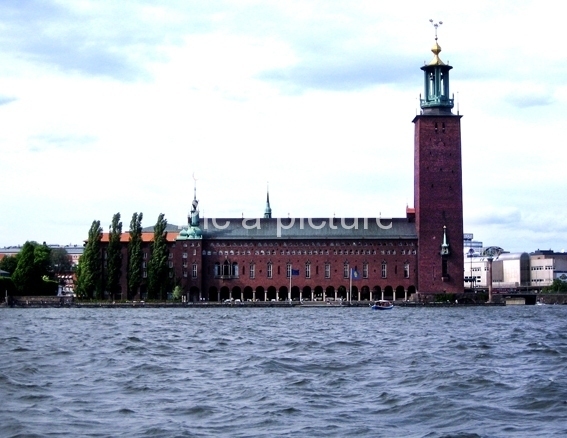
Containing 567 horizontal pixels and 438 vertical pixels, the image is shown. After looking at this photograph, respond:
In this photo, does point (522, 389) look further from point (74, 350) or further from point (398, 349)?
point (74, 350)

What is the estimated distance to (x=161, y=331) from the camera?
3453 centimetres

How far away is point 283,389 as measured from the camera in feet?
54.3

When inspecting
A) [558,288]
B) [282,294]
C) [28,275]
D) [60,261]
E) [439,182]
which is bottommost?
[282,294]

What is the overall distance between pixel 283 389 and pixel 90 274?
58.5 meters

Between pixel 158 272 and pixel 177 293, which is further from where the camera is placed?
pixel 177 293

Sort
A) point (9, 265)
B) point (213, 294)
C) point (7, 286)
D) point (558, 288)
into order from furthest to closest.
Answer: point (558, 288)
point (9, 265)
point (213, 294)
point (7, 286)

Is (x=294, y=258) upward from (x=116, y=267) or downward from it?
upward

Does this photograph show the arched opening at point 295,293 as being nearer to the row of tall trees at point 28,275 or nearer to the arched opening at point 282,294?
Result: the arched opening at point 282,294

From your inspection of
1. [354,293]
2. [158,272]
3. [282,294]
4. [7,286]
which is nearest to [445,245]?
[354,293]

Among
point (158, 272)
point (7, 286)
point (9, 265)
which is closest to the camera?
point (158, 272)

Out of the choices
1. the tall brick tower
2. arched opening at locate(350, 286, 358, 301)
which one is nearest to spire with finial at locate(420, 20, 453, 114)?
the tall brick tower

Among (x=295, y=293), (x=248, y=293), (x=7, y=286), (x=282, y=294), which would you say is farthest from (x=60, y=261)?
(x=7, y=286)

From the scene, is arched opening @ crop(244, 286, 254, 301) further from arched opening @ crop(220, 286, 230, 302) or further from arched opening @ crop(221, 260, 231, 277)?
A: arched opening @ crop(221, 260, 231, 277)

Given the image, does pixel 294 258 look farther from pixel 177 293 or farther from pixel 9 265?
pixel 9 265
